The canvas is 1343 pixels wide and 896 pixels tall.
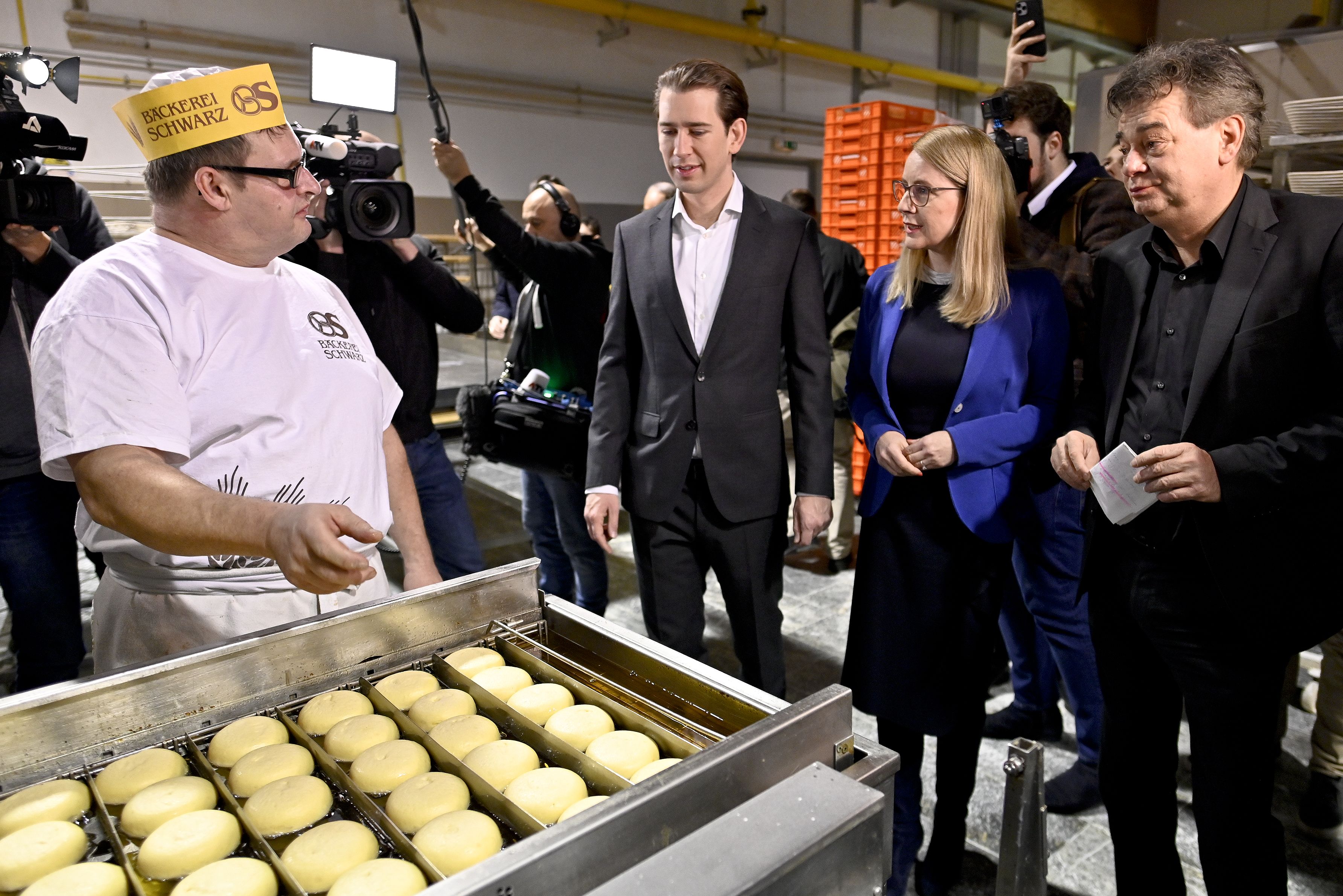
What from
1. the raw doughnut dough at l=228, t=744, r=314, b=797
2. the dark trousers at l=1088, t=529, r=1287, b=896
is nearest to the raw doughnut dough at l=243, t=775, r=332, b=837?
the raw doughnut dough at l=228, t=744, r=314, b=797

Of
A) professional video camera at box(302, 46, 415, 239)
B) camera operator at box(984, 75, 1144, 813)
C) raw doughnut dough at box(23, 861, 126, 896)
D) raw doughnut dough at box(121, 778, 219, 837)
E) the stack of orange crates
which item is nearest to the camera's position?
raw doughnut dough at box(23, 861, 126, 896)

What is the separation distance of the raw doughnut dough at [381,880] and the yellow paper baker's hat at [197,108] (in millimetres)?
1000

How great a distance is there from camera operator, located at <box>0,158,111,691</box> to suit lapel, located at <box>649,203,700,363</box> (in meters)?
1.58

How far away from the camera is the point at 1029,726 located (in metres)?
2.49

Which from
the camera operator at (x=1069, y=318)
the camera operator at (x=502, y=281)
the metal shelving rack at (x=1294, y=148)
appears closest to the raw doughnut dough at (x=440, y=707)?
the camera operator at (x=1069, y=318)

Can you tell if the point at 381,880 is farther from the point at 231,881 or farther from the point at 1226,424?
the point at 1226,424

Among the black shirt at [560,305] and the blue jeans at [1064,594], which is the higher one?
the black shirt at [560,305]

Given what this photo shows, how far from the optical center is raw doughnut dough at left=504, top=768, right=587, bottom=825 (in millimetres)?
902

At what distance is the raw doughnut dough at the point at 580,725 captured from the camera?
1.02 m

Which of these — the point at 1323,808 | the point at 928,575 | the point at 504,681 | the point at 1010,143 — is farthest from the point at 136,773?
the point at 1323,808

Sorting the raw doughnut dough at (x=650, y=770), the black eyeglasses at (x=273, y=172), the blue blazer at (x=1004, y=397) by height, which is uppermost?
the black eyeglasses at (x=273, y=172)

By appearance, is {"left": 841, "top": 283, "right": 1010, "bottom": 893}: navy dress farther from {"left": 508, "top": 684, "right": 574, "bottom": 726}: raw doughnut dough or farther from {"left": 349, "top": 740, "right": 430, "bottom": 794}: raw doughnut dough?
{"left": 349, "top": 740, "right": 430, "bottom": 794}: raw doughnut dough

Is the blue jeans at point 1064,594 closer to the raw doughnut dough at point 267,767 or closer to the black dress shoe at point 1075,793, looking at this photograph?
the black dress shoe at point 1075,793

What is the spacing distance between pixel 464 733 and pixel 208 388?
23.9 inches
